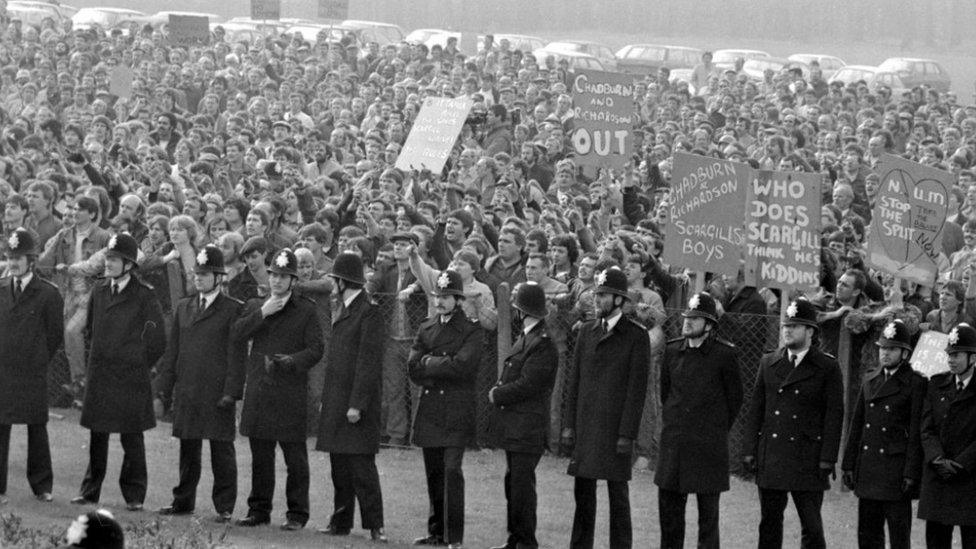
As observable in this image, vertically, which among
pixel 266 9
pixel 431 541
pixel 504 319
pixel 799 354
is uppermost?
pixel 266 9

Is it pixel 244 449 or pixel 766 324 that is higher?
pixel 766 324

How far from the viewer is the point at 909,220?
51.1 feet

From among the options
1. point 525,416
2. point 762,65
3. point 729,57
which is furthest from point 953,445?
point 729,57

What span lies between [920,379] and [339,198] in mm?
8564

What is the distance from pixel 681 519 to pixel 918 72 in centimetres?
3715

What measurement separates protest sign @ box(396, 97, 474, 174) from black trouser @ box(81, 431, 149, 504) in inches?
319

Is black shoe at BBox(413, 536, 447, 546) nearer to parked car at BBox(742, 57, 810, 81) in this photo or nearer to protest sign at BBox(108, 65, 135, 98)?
protest sign at BBox(108, 65, 135, 98)

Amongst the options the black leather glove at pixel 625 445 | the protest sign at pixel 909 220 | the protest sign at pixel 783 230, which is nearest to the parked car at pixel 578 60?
the protest sign at pixel 783 230

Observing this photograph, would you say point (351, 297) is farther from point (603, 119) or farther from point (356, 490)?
point (603, 119)

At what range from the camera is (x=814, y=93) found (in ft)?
113

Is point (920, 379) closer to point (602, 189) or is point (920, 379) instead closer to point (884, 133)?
point (602, 189)

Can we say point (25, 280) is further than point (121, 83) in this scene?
No

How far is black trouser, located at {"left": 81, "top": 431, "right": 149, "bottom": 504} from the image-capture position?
15.1 metres

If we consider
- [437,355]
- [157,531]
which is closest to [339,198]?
[437,355]
